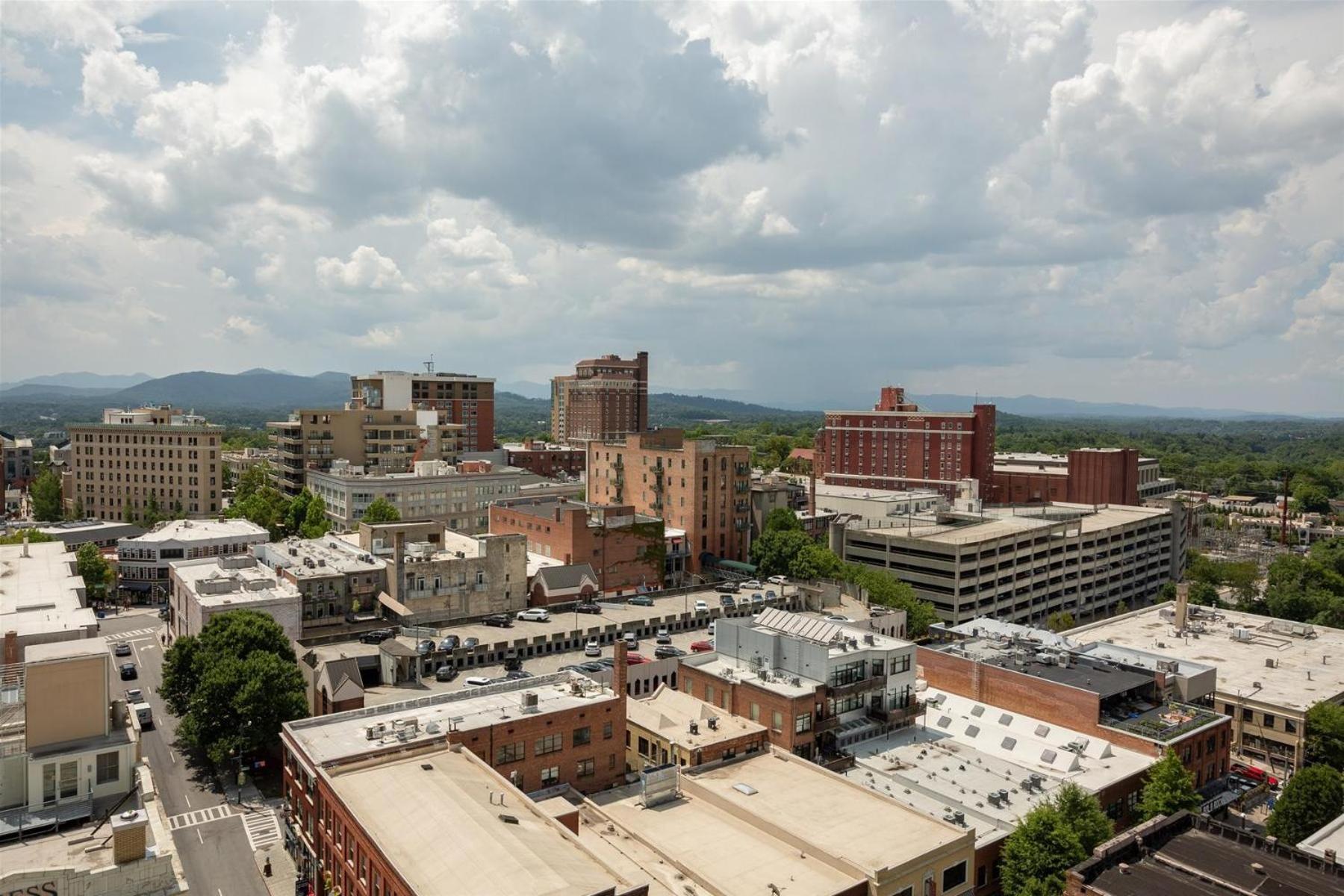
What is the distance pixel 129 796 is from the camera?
138 ft

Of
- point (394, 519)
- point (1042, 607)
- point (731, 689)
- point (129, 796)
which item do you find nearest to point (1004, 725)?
point (731, 689)

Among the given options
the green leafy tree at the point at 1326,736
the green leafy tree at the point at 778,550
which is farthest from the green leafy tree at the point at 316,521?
the green leafy tree at the point at 1326,736

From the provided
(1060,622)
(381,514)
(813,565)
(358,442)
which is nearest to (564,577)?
(813,565)

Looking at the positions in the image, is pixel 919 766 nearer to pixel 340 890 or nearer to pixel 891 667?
pixel 891 667

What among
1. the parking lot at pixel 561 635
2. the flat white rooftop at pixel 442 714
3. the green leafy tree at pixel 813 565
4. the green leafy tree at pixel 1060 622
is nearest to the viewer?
the flat white rooftop at pixel 442 714

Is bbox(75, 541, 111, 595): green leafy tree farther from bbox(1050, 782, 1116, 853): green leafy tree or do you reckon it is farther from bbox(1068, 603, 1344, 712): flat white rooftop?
bbox(1068, 603, 1344, 712): flat white rooftop

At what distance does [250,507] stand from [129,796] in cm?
11609

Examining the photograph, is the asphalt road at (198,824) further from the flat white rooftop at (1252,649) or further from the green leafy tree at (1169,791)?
the flat white rooftop at (1252,649)

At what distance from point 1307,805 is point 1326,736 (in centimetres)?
1753

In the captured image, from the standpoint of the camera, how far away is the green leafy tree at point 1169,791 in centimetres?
5531

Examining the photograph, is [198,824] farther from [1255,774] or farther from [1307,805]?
[1255,774]

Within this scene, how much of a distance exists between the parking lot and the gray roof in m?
3.80

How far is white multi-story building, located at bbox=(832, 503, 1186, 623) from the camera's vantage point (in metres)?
124

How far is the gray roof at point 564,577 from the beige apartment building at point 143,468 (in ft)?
344
